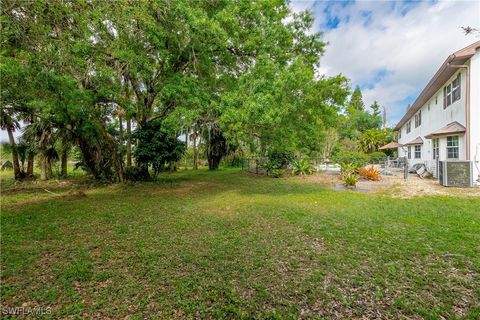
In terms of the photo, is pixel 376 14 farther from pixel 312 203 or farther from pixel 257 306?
pixel 257 306

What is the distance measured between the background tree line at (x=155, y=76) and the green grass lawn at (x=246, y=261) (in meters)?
3.44

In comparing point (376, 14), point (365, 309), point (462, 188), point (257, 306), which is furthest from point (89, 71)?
point (462, 188)

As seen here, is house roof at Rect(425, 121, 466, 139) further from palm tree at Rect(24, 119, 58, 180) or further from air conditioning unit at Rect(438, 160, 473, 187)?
palm tree at Rect(24, 119, 58, 180)

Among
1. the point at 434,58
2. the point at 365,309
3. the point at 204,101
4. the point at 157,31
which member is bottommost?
the point at 365,309

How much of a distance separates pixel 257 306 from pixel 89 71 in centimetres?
1004

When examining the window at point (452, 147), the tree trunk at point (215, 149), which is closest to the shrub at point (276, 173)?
the tree trunk at point (215, 149)

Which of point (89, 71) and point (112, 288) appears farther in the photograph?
point (89, 71)

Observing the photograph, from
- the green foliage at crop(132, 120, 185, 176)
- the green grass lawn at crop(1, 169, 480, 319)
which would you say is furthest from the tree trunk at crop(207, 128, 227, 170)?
the green grass lawn at crop(1, 169, 480, 319)

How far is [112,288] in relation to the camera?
302 cm

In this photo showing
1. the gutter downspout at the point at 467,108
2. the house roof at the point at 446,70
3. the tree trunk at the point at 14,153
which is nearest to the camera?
the house roof at the point at 446,70

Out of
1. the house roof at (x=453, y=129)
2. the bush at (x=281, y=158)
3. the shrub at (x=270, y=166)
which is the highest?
the house roof at (x=453, y=129)

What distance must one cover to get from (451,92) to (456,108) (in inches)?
46.6

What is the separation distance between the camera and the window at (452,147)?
36.9 feet

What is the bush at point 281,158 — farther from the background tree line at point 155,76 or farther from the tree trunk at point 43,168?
the tree trunk at point 43,168
